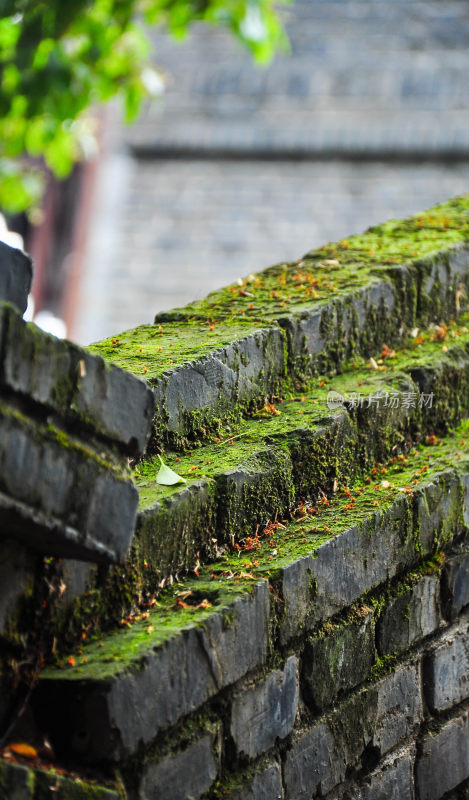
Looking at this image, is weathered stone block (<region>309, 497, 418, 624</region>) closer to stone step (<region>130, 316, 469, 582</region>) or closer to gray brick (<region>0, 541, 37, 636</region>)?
stone step (<region>130, 316, 469, 582</region>)

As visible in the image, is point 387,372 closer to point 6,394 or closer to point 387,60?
point 6,394

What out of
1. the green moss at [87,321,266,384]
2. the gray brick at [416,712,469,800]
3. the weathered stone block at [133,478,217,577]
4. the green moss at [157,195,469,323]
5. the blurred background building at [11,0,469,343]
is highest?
the blurred background building at [11,0,469,343]

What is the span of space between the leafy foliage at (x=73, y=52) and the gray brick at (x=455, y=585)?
10.9ft

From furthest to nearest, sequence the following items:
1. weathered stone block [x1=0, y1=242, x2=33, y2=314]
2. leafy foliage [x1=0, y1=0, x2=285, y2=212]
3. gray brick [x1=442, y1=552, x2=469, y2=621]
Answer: leafy foliage [x1=0, y1=0, x2=285, y2=212], gray brick [x1=442, y1=552, x2=469, y2=621], weathered stone block [x1=0, y1=242, x2=33, y2=314]

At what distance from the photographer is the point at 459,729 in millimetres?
2389

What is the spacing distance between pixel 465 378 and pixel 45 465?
1784 millimetres

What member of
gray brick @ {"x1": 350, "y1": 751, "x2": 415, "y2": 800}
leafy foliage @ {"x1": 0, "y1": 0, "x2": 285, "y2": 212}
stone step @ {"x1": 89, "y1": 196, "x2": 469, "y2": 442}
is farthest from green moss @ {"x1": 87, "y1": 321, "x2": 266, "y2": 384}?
leafy foliage @ {"x1": 0, "y1": 0, "x2": 285, "y2": 212}

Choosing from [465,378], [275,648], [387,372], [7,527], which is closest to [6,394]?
[7,527]

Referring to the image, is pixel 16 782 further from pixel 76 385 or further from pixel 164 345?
pixel 164 345

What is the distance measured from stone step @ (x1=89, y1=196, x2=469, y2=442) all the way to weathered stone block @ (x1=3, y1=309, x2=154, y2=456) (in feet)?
1.30

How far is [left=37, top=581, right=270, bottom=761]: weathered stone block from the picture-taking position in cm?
148

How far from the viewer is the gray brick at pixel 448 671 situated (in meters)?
2.32

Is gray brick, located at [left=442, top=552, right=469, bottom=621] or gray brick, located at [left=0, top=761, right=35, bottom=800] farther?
gray brick, located at [left=442, top=552, right=469, bottom=621]

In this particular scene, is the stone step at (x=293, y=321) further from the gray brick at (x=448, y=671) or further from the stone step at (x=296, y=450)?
the gray brick at (x=448, y=671)
